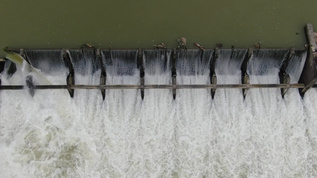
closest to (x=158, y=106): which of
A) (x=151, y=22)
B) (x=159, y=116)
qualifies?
(x=159, y=116)

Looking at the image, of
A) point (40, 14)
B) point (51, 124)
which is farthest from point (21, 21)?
point (51, 124)

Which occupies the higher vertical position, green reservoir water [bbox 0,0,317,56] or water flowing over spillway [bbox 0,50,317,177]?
green reservoir water [bbox 0,0,317,56]

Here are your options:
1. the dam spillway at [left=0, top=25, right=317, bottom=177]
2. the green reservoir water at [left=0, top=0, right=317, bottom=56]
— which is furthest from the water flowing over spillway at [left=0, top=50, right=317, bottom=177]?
the green reservoir water at [left=0, top=0, right=317, bottom=56]

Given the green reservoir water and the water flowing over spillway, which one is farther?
the green reservoir water

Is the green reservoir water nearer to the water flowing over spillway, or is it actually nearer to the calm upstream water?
the calm upstream water

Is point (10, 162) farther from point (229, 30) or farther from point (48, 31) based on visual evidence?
point (229, 30)

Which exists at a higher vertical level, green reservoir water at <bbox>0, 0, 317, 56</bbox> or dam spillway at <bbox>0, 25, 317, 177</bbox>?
green reservoir water at <bbox>0, 0, 317, 56</bbox>
